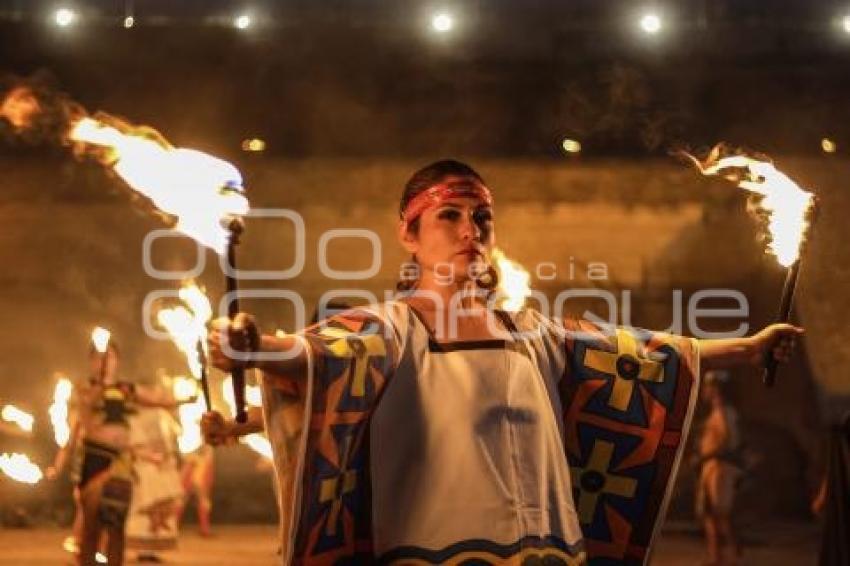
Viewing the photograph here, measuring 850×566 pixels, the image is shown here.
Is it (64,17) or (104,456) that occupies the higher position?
(64,17)

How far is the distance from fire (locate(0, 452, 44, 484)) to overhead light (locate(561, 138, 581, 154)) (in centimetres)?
532

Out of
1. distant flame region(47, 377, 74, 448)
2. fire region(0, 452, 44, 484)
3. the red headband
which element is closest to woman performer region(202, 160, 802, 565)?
the red headband

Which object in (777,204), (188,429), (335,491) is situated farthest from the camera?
(188,429)

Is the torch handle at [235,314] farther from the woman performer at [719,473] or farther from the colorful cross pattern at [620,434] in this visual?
the woman performer at [719,473]

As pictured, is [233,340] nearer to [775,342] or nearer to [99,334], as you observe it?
[775,342]

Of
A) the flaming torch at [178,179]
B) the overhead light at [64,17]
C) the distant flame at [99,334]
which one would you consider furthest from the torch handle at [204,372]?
the overhead light at [64,17]

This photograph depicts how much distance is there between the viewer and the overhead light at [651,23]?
10.8 m

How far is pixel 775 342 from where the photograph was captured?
3418 millimetres

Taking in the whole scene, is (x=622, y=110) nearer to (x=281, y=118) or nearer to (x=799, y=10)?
(x=799, y=10)

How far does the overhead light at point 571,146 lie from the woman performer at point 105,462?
17.5 ft

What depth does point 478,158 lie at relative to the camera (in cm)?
1192

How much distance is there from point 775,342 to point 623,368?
38cm

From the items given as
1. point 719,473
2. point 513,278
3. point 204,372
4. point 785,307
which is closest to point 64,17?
point 513,278

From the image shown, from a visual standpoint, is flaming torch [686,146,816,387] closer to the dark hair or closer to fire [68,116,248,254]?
the dark hair
